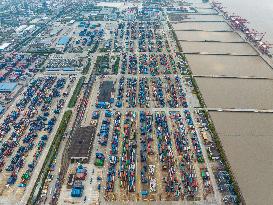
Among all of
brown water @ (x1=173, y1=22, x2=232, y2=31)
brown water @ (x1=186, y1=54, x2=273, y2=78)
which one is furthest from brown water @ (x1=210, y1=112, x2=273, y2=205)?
brown water @ (x1=173, y1=22, x2=232, y2=31)

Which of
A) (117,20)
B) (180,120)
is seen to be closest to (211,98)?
→ (180,120)

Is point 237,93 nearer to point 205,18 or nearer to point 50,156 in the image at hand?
point 50,156

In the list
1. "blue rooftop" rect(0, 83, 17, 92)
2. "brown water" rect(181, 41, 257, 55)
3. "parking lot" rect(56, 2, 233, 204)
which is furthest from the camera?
"brown water" rect(181, 41, 257, 55)

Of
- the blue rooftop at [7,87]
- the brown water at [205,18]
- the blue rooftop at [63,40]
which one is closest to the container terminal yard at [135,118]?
the blue rooftop at [7,87]

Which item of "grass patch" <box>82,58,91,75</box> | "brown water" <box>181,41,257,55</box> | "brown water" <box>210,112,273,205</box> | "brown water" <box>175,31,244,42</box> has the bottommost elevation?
"brown water" <box>210,112,273,205</box>

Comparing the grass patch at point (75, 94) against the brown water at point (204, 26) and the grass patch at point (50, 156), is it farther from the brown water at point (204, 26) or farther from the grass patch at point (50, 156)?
the brown water at point (204, 26)

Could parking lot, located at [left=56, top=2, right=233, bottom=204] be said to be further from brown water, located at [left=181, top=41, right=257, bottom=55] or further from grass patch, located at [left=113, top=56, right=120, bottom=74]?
brown water, located at [left=181, top=41, right=257, bottom=55]
